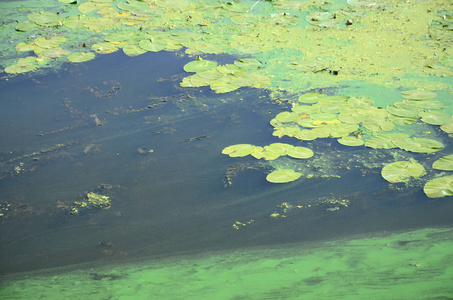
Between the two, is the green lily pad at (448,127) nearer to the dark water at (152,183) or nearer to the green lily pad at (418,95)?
the green lily pad at (418,95)

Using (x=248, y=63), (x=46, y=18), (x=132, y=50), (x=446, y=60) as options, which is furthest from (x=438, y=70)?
(x=46, y=18)

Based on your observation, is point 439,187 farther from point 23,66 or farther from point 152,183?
A: point 23,66

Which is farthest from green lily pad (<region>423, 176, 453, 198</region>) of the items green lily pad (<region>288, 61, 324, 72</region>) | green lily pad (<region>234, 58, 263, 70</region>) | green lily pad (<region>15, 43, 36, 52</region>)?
green lily pad (<region>15, 43, 36, 52</region>)

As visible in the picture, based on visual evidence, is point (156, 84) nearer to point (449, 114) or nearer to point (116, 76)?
point (116, 76)

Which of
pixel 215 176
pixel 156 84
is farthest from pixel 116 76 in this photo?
pixel 215 176

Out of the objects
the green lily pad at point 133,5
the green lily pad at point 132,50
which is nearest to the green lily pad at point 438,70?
the green lily pad at point 132,50
